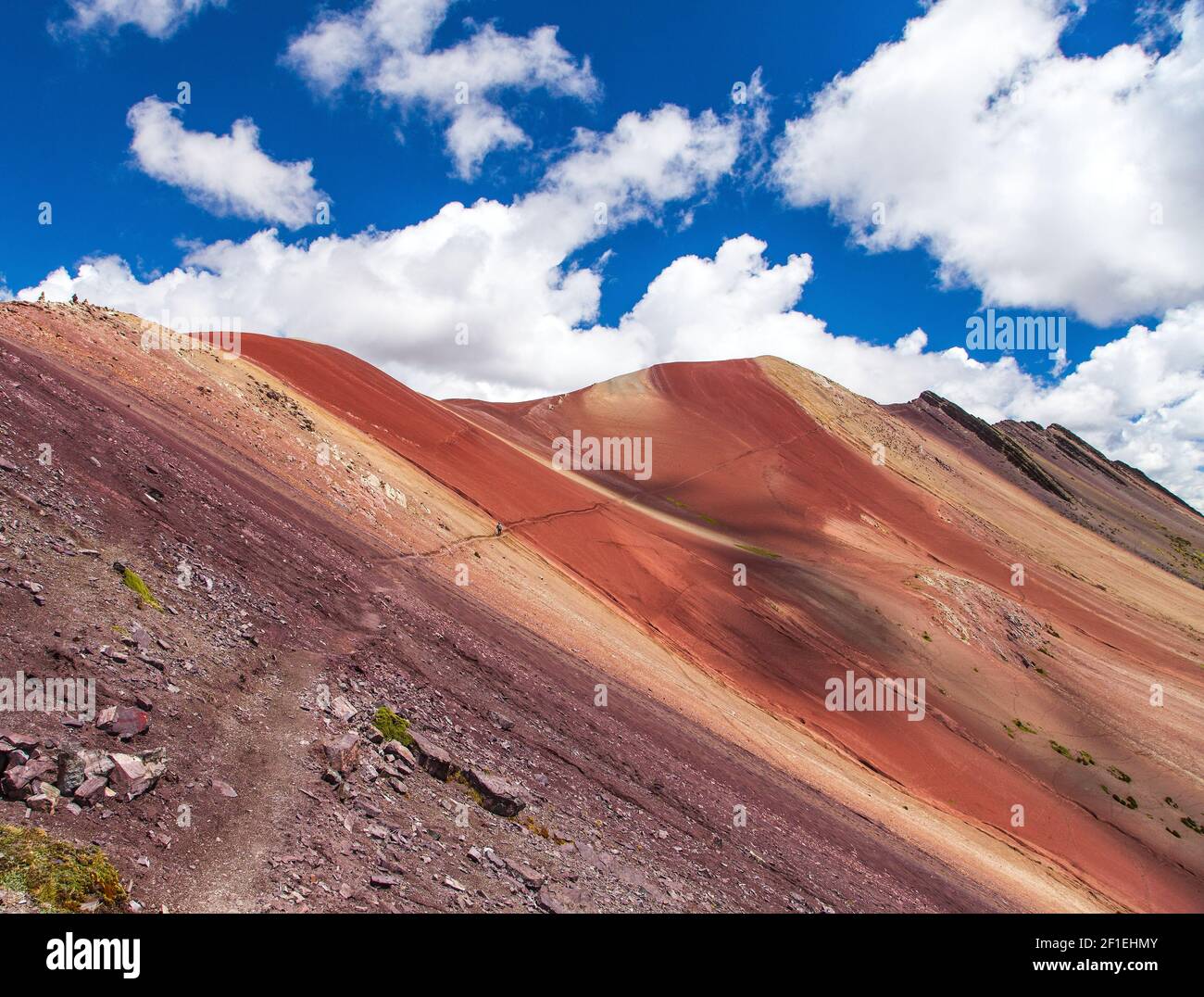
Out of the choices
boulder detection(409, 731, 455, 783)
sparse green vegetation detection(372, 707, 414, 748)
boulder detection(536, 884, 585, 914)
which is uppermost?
sparse green vegetation detection(372, 707, 414, 748)

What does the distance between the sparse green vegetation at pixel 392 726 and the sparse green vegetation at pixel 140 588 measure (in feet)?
11.4

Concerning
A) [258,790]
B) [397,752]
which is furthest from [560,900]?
[258,790]

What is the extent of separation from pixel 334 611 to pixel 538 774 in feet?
16.9

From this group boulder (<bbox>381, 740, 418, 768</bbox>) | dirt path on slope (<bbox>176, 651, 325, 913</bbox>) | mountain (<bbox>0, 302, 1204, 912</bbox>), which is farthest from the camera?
boulder (<bbox>381, 740, 418, 768</bbox>)

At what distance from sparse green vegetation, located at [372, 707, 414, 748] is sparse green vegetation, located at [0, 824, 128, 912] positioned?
14.8 feet

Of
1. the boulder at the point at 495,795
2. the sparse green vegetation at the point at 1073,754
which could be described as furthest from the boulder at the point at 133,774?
the sparse green vegetation at the point at 1073,754

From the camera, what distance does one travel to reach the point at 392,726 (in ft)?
33.7

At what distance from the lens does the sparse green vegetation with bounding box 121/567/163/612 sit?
9758 mm

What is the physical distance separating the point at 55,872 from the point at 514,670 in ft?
33.8

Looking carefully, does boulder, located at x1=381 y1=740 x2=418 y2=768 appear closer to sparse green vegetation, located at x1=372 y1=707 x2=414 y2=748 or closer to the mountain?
the mountain

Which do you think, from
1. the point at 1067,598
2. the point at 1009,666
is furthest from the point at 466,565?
the point at 1067,598

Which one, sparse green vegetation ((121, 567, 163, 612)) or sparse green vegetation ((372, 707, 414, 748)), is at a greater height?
sparse green vegetation ((121, 567, 163, 612))

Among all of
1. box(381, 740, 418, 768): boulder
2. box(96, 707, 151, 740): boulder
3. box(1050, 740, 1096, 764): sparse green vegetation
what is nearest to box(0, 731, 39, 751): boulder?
box(96, 707, 151, 740): boulder

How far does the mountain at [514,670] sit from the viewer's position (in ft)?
26.2
